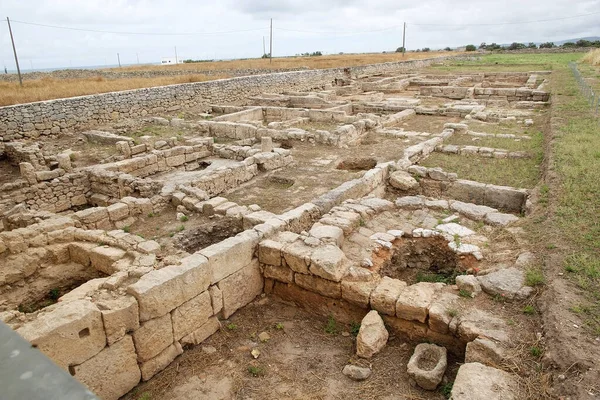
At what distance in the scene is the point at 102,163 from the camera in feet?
39.3

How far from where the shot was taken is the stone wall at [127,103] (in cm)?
1407

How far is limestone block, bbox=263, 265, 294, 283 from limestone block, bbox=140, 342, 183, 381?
1.68 metres

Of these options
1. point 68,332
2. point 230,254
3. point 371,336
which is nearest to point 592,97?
point 371,336

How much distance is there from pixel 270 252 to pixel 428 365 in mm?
2648

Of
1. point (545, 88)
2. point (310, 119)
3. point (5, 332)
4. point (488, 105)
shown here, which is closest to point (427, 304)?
point (5, 332)

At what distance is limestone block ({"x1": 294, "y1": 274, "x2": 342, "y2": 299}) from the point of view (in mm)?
5629

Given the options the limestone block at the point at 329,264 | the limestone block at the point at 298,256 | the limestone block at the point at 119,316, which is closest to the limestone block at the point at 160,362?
the limestone block at the point at 119,316

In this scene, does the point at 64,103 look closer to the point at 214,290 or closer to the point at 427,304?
the point at 214,290

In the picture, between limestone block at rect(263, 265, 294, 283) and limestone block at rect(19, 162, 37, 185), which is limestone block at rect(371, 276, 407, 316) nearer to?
limestone block at rect(263, 265, 294, 283)

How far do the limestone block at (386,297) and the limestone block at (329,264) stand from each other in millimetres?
547

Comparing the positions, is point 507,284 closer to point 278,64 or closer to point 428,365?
point 428,365

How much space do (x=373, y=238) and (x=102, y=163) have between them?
351 inches

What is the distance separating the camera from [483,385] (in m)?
3.72

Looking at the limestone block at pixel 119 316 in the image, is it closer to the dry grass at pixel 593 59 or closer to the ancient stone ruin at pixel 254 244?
the ancient stone ruin at pixel 254 244
